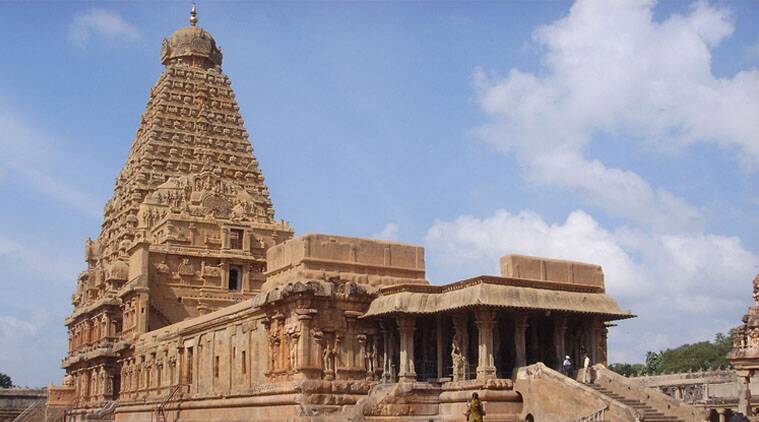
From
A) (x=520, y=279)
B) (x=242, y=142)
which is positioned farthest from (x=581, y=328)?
(x=242, y=142)

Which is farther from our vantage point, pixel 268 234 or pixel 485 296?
pixel 268 234

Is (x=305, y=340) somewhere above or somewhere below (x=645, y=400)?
above

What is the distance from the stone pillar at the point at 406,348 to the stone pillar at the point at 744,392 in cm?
1557

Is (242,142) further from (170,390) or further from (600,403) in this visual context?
(600,403)

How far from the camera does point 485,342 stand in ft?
109

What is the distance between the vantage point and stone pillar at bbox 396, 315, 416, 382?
34.9m

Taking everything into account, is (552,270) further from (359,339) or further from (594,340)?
(359,339)

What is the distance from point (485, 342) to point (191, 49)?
43.2 m

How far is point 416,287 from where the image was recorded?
117ft

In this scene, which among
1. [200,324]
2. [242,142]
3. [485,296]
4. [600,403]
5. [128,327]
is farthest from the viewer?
[242,142]

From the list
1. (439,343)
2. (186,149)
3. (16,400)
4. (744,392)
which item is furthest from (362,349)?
(16,400)

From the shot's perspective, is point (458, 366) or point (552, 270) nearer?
point (458, 366)

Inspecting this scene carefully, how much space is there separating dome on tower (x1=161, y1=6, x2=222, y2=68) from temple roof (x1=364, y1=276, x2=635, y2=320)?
38.3 m

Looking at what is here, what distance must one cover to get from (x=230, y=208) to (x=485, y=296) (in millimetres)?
30436
